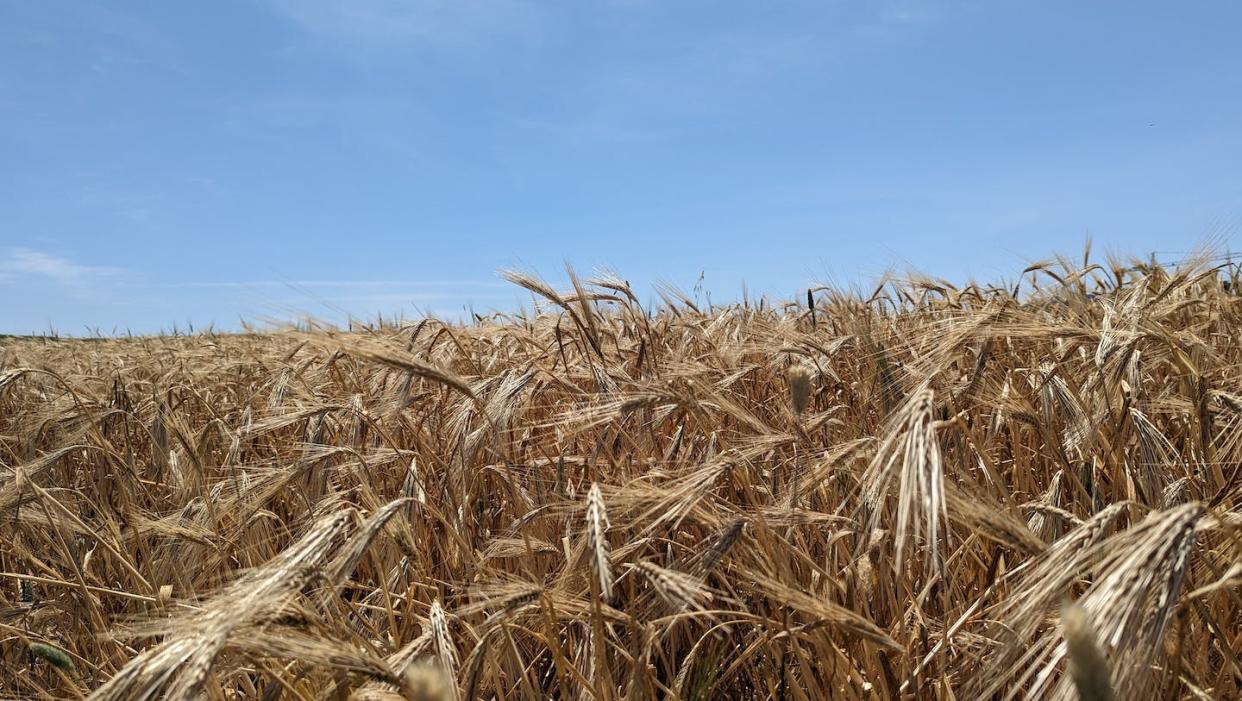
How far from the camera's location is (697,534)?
2.25 metres

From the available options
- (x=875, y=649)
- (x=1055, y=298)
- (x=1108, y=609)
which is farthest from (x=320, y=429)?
(x=1055, y=298)

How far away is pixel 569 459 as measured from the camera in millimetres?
2375

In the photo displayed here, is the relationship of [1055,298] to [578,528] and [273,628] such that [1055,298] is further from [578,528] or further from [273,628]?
[273,628]

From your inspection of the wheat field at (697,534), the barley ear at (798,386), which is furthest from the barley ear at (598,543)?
the barley ear at (798,386)

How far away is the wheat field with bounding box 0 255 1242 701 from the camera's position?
3.71ft

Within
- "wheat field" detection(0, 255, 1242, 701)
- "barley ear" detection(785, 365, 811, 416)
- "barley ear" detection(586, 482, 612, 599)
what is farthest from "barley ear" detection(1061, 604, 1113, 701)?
"barley ear" detection(785, 365, 811, 416)

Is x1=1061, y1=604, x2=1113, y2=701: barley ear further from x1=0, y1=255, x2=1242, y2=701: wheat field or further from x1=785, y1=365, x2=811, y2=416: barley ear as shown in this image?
x1=785, y1=365, x2=811, y2=416: barley ear

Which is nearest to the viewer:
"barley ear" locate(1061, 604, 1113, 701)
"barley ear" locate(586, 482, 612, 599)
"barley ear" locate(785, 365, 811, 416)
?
"barley ear" locate(1061, 604, 1113, 701)

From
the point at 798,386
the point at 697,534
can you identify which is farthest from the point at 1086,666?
the point at 697,534

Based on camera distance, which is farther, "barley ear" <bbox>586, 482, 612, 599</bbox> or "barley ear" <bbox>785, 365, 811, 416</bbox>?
"barley ear" <bbox>785, 365, 811, 416</bbox>

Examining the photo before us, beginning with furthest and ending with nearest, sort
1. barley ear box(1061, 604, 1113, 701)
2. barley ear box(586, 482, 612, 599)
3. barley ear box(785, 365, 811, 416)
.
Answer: barley ear box(785, 365, 811, 416) → barley ear box(586, 482, 612, 599) → barley ear box(1061, 604, 1113, 701)

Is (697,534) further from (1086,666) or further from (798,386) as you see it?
(1086,666)

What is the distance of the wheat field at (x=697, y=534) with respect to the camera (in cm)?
113

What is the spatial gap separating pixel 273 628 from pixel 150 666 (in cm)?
19
